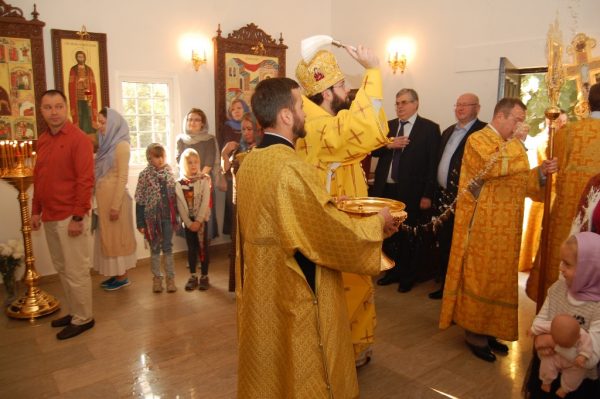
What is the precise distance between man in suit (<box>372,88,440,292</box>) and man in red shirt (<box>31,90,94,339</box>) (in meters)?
3.10

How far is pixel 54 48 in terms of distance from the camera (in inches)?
205

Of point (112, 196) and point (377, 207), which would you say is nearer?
point (377, 207)

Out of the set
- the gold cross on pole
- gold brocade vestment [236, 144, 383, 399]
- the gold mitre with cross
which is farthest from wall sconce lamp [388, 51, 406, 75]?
gold brocade vestment [236, 144, 383, 399]

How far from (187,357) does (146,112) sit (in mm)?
3577

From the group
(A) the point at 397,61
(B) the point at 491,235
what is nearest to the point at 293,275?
(B) the point at 491,235

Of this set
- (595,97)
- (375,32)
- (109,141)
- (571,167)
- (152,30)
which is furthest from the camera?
(375,32)

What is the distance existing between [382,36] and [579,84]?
9.69ft

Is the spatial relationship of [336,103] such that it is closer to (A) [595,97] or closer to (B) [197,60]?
(A) [595,97]

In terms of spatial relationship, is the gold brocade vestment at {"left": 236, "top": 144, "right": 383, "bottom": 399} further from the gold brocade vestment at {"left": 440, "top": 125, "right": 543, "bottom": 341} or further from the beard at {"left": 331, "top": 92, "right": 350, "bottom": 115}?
the gold brocade vestment at {"left": 440, "top": 125, "right": 543, "bottom": 341}

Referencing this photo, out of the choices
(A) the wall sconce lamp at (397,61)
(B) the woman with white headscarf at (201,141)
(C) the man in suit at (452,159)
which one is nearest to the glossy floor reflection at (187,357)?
(C) the man in suit at (452,159)

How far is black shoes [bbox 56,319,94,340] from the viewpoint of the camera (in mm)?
3979

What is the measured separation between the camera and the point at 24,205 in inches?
175

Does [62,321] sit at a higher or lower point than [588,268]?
lower

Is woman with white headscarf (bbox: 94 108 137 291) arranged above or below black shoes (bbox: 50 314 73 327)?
above
